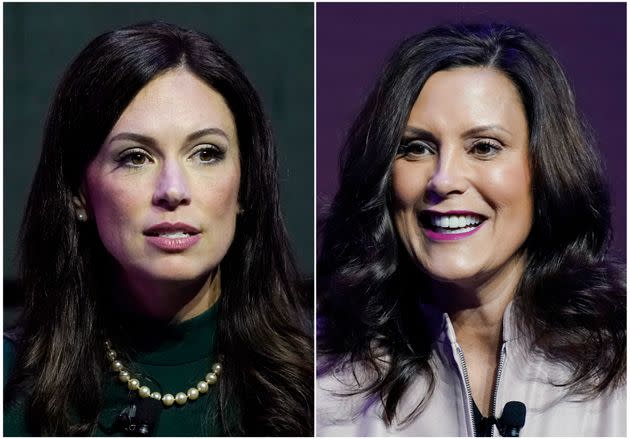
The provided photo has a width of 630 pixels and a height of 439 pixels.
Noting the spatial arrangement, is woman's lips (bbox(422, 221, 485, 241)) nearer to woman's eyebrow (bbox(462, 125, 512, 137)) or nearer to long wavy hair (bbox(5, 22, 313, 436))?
woman's eyebrow (bbox(462, 125, 512, 137))

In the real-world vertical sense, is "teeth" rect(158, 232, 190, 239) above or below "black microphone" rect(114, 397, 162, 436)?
above

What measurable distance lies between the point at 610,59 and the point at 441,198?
0.69 meters

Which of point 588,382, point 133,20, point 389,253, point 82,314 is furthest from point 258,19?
point 588,382

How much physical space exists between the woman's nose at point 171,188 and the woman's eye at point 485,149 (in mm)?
785

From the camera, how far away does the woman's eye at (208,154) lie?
103 inches

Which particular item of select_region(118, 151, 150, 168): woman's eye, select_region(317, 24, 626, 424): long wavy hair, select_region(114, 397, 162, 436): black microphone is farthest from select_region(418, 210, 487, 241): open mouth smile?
select_region(114, 397, 162, 436): black microphone

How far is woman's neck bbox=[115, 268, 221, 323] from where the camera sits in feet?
8.71

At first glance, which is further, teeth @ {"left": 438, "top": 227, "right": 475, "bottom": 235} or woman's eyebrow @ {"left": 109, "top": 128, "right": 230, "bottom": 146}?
teeth @ {"left": 438, "top": 227, "right": 475, "bottom": 235}

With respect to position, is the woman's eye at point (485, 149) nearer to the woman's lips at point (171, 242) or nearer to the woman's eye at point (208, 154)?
the woman's eye at point (208, 154)

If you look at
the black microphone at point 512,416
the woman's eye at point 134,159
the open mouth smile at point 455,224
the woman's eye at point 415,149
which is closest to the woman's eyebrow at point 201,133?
the woman's eye at point 134,159

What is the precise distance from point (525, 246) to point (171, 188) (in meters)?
0.99

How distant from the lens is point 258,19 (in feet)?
9.41

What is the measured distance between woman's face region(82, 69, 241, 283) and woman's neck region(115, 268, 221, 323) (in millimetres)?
31

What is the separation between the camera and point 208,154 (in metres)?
2.62
